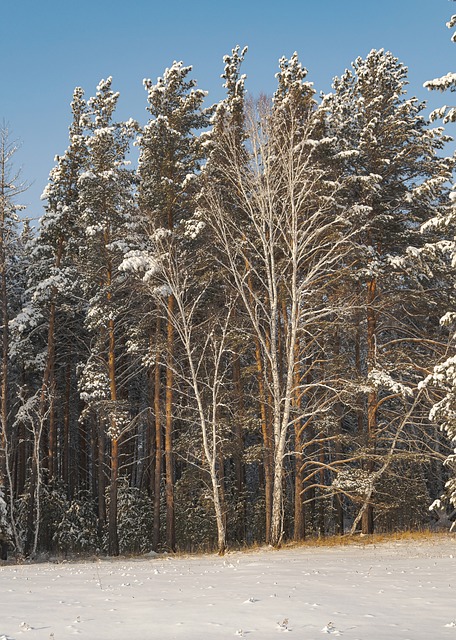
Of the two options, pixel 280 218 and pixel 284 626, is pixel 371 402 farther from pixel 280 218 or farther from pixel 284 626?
pixel 284 626

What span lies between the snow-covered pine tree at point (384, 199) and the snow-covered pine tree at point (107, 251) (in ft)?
27.4

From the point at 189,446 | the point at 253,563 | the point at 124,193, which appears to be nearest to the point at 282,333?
the point at 189,446

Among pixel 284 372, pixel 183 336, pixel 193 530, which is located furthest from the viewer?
pixel 193 530

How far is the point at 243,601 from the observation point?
9578 mm

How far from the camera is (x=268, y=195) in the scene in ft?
63.3

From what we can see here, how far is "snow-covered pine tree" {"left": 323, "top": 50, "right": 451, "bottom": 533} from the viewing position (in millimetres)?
21531

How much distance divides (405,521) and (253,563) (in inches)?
604

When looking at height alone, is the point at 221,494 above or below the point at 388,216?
below

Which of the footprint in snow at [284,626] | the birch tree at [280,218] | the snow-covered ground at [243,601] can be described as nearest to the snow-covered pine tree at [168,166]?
the birch tree at [280,218]

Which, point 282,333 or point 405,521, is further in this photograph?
point 405,521

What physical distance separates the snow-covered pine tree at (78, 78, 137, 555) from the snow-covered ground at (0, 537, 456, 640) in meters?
8.20

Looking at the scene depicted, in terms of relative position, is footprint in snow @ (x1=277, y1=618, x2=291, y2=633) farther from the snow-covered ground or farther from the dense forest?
the dense forest

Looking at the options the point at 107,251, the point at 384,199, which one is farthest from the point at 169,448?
the point at 384,199

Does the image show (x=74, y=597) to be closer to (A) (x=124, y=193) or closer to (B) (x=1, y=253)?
(B) (x=1, y=253)
